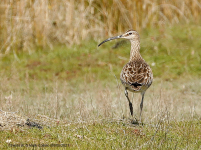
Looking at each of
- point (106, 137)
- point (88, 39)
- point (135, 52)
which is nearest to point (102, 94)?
point (135, 52)

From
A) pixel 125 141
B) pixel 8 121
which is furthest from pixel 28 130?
pixel 125 141

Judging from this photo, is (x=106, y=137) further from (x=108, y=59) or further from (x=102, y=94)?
(x=108, y=59)

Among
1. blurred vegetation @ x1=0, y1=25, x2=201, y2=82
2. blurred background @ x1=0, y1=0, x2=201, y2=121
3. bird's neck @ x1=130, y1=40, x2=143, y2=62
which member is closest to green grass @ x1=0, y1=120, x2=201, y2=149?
bird's neck @ x1=130, y1=40, x2=143, y2=62

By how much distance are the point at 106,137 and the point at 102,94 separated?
204 centimetres

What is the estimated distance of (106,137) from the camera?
21.0ft

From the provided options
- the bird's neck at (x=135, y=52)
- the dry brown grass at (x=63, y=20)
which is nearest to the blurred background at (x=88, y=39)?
the dry brown grass at (x=63, y=20)

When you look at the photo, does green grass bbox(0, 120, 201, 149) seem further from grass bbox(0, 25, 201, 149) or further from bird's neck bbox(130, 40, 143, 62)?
bird's neck bbox(130, 40, 143, 62)

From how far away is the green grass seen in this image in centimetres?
589

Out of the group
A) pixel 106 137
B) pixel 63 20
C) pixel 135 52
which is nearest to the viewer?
pixel 106 137

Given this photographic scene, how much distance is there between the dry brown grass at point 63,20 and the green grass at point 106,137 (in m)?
9.40

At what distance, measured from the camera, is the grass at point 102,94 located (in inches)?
250

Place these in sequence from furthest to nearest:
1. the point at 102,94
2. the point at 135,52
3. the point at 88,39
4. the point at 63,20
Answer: the point at 88,39 < the point at 63,20 < the point at 135,52 < the point at 102,94

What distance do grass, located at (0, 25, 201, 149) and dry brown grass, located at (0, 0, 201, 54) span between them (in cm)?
59

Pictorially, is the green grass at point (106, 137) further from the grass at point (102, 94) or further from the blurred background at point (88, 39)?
the blurred background at point (88, 39)
